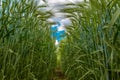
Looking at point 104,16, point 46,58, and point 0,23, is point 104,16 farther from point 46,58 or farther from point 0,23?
point 46,58

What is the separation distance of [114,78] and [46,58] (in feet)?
6.85

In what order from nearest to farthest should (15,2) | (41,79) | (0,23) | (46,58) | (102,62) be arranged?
(102,62)
(0,23)
(15,2)
(41,79)
(46,58)

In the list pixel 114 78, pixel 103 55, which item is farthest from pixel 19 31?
pixel 114 78

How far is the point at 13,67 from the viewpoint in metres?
1.77

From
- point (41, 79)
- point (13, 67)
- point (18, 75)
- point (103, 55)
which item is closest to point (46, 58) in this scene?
point (41, 79)

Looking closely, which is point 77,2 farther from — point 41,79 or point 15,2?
point 41,79

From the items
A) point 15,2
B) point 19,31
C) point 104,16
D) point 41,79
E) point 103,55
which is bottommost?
point 41,79

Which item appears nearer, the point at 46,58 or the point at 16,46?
the point at 16,46

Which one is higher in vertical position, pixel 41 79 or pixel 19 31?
pixel 19 31

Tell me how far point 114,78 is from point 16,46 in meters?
0.87

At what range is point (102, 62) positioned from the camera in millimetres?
1626

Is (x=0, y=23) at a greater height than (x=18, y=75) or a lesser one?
greater

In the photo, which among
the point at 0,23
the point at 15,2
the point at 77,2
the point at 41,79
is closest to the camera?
the point at 0,23

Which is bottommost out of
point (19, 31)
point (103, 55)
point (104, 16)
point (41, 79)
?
point (41, 79)
